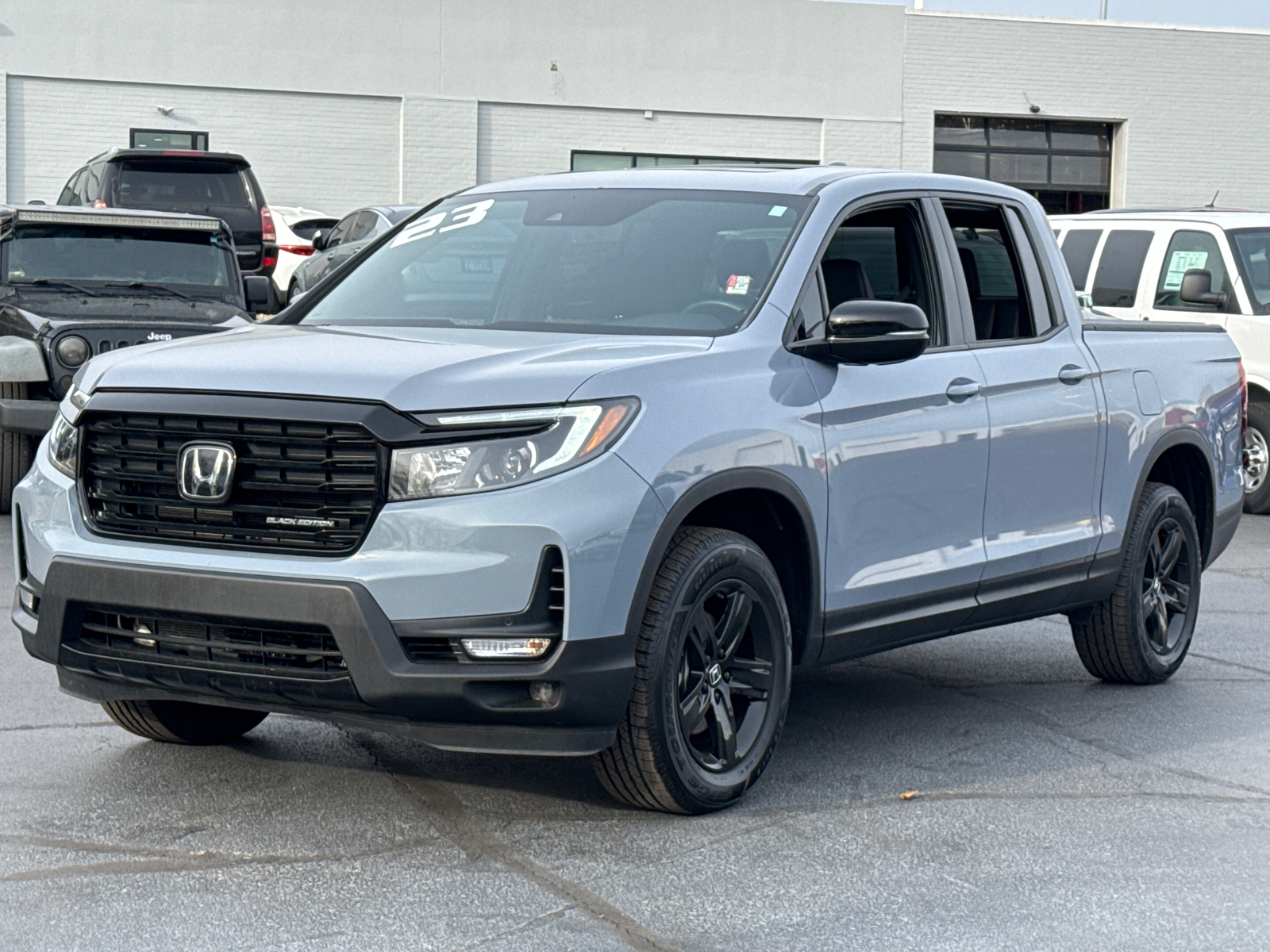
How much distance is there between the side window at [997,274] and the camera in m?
6.25

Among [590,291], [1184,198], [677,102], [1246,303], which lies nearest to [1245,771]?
[590,291]

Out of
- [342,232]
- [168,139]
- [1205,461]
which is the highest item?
[168,139]

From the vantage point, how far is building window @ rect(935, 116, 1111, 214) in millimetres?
32688

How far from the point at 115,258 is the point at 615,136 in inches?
771

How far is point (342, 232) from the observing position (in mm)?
18625

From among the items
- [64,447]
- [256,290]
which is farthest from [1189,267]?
[64,447]

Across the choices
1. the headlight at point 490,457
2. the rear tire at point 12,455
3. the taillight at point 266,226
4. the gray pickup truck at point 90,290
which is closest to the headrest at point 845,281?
the headlight at point 490,457

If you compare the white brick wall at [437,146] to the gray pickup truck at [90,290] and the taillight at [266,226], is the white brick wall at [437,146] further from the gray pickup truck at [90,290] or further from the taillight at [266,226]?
the gray pickup truck at [90,290]

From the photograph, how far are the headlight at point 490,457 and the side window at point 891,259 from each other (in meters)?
1.72

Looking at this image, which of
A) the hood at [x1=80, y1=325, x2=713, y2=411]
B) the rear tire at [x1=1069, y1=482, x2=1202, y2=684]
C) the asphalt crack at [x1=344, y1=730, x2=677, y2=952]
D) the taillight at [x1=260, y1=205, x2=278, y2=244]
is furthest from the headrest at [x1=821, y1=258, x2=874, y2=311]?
the taillight at [x1=260, y1=205, x2=278, y2=244]

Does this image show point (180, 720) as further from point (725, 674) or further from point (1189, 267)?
point (1189, 267)

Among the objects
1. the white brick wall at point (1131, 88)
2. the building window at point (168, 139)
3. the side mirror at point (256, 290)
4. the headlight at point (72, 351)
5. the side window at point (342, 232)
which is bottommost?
the headlight at point (72, 351)

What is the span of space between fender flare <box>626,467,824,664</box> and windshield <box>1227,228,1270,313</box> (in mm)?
8685

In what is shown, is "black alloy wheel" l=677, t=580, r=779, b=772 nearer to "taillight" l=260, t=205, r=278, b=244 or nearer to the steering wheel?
the steering wheel
